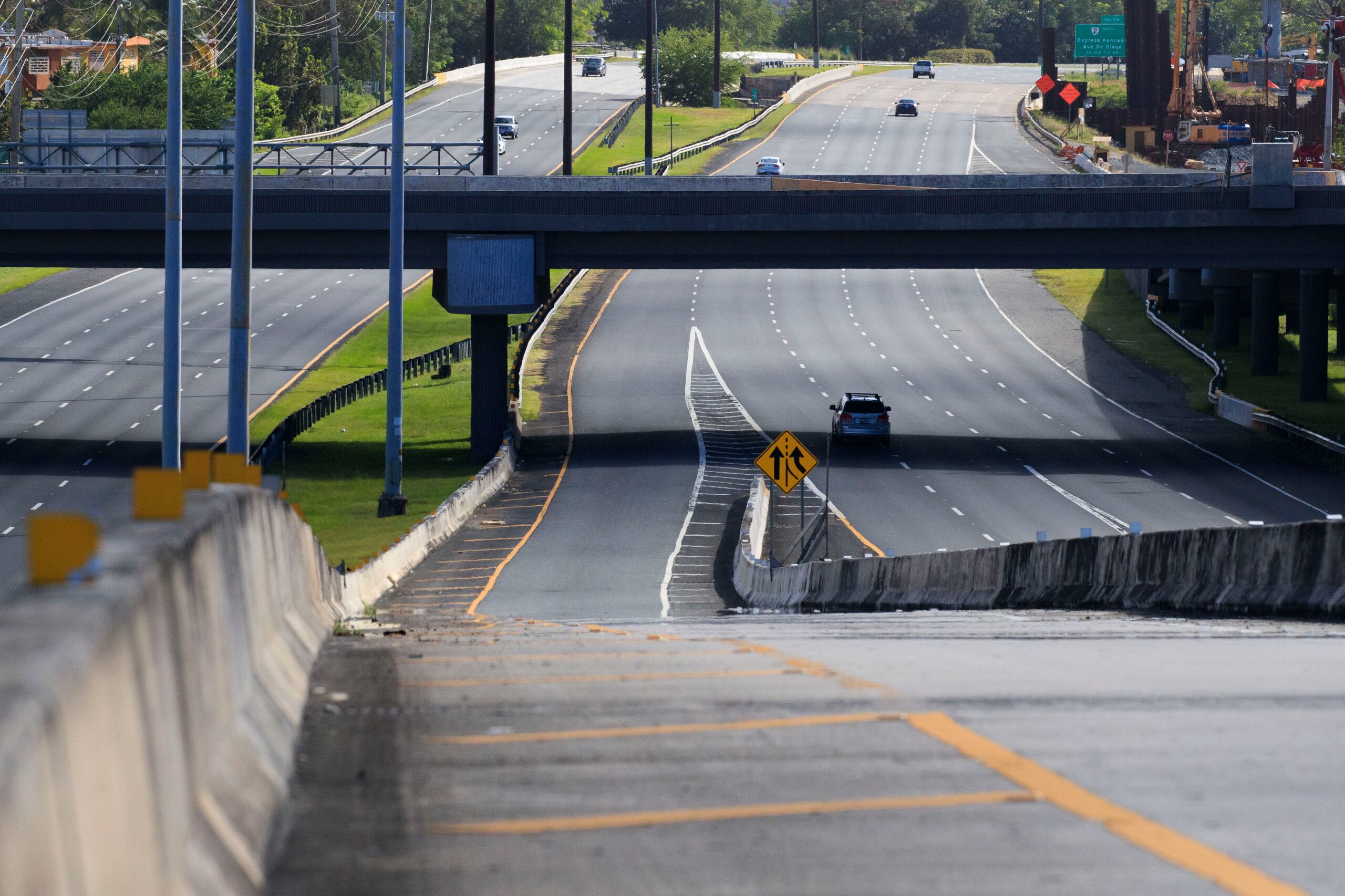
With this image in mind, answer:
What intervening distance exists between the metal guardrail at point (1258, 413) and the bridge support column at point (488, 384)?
1035 inches

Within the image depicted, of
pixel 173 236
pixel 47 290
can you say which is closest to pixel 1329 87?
pixel 173 236

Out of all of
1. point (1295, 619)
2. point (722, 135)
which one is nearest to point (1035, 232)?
point (1295, 619)

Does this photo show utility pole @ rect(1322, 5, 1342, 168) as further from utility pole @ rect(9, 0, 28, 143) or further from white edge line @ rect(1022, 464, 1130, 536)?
utility pole @ rect(9, 0, 28, 143)

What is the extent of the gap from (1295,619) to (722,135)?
116 meters

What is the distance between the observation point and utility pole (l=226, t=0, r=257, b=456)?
81.4 ft

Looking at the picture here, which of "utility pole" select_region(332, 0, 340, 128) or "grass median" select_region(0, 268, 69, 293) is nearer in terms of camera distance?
"grass median" select_region(0, 268, 69, 293)

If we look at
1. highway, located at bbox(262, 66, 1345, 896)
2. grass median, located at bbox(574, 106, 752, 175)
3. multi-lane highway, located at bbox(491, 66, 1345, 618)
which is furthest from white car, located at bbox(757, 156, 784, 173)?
highway, located at bbox(262, 66, 1345, 896)

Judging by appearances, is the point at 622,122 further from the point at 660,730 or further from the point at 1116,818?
the point at 1116,818

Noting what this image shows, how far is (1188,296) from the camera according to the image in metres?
80.4

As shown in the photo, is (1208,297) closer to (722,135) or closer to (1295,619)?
(722,135)

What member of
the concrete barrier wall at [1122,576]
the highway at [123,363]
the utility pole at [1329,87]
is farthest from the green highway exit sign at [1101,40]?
the concrete barrier wall at [1122,576]

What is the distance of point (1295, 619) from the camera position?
53.4 ft

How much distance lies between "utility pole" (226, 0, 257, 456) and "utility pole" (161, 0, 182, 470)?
0.91m

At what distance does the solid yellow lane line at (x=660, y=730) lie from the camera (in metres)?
8.04
